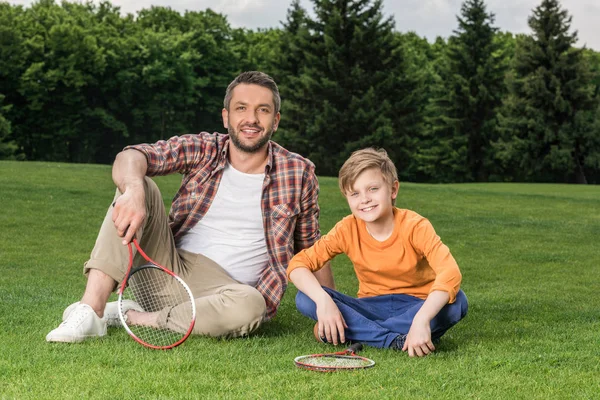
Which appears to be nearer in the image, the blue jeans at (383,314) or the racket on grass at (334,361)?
the racket on grass at (334,361)

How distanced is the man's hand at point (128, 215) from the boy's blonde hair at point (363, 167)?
1197 mm

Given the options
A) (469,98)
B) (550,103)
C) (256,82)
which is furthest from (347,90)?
(256,82)

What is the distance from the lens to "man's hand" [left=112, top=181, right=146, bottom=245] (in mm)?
4367

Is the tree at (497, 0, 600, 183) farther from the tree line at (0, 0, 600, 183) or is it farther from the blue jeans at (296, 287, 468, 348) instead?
the blue jeans at (296, 287, 468, 348)

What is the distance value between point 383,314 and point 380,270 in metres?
0.28

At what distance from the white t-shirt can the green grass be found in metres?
0.47

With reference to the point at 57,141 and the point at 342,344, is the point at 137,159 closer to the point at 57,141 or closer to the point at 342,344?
the point at 342,344

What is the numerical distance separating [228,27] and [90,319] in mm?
63735

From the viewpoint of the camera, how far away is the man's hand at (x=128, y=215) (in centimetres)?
437

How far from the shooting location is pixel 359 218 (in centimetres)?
479

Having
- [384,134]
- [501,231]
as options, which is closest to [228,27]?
[384,134]

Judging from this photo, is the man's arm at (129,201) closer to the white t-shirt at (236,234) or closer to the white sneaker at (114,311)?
the white t-shirt at (236,234)

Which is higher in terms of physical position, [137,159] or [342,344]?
[137,159]

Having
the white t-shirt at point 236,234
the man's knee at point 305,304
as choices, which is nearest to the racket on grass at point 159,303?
the white t-shirt at point 236,234
